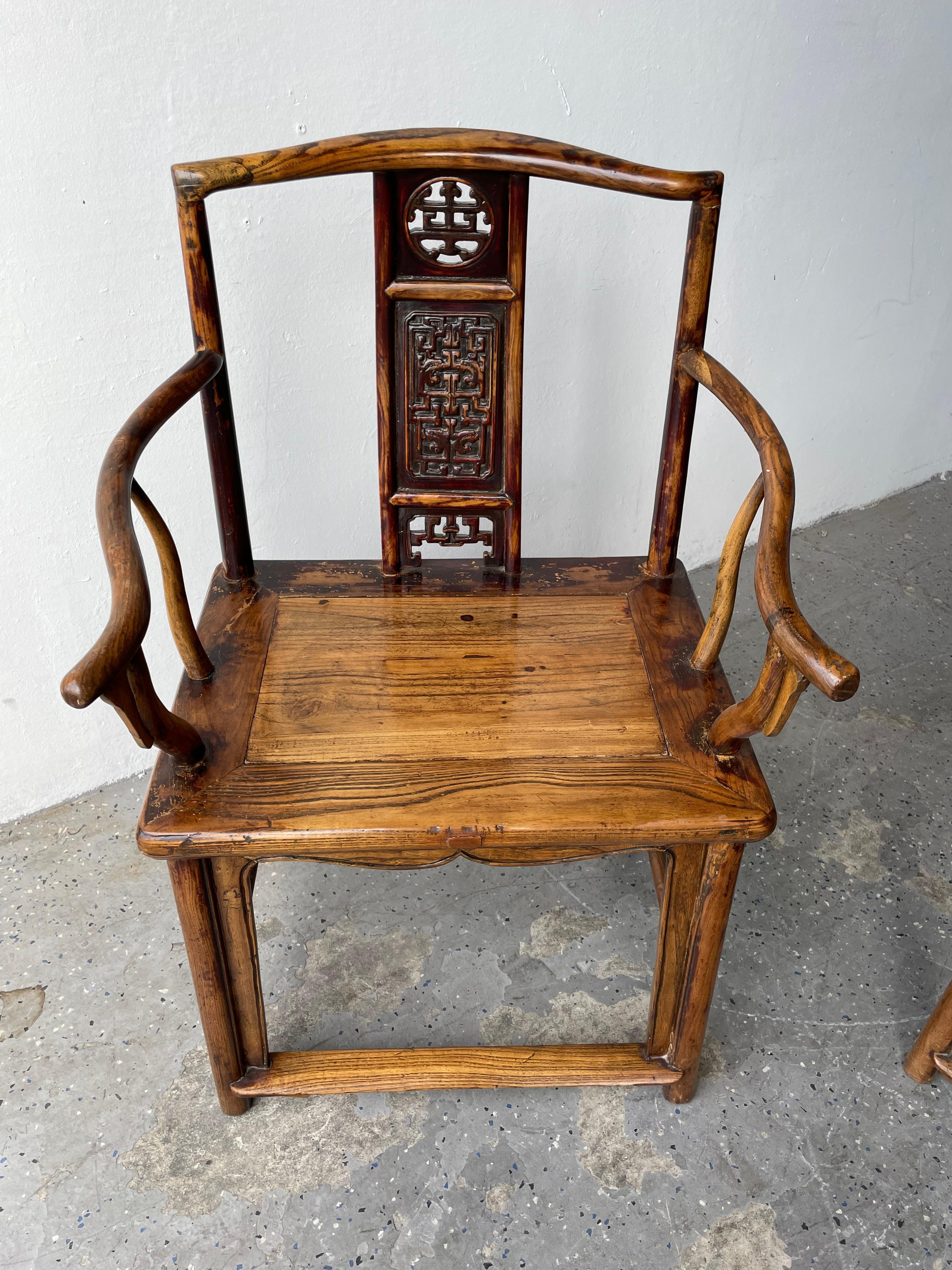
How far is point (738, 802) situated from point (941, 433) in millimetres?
2152

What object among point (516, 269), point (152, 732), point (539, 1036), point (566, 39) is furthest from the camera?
point (566, 39)

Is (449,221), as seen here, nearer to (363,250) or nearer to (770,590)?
(363,250)

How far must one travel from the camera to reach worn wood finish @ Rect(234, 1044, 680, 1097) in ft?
4.37

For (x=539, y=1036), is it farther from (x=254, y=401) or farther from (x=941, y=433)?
(x=941, y=433)

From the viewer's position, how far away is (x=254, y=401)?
5.65ft

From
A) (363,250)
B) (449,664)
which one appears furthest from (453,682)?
(363,250)

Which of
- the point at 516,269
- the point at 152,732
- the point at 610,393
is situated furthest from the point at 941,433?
the point at 152,732

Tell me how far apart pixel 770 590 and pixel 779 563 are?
0.03 metres

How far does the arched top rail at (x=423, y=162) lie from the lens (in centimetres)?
118

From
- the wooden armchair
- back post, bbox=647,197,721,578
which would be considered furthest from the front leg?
back post, bbox=647,197,721,578

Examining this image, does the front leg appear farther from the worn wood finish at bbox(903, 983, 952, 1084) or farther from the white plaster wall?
the white plaster wall

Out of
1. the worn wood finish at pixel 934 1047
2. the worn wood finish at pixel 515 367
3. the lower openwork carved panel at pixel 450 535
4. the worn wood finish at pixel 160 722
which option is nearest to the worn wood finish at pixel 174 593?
the worn wood finish at pixel 160 722

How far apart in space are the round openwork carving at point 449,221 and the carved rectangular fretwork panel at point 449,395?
0.07 m

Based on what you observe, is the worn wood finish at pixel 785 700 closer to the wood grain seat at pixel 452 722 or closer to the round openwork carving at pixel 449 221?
the wood grain seat at pixel 452 722
